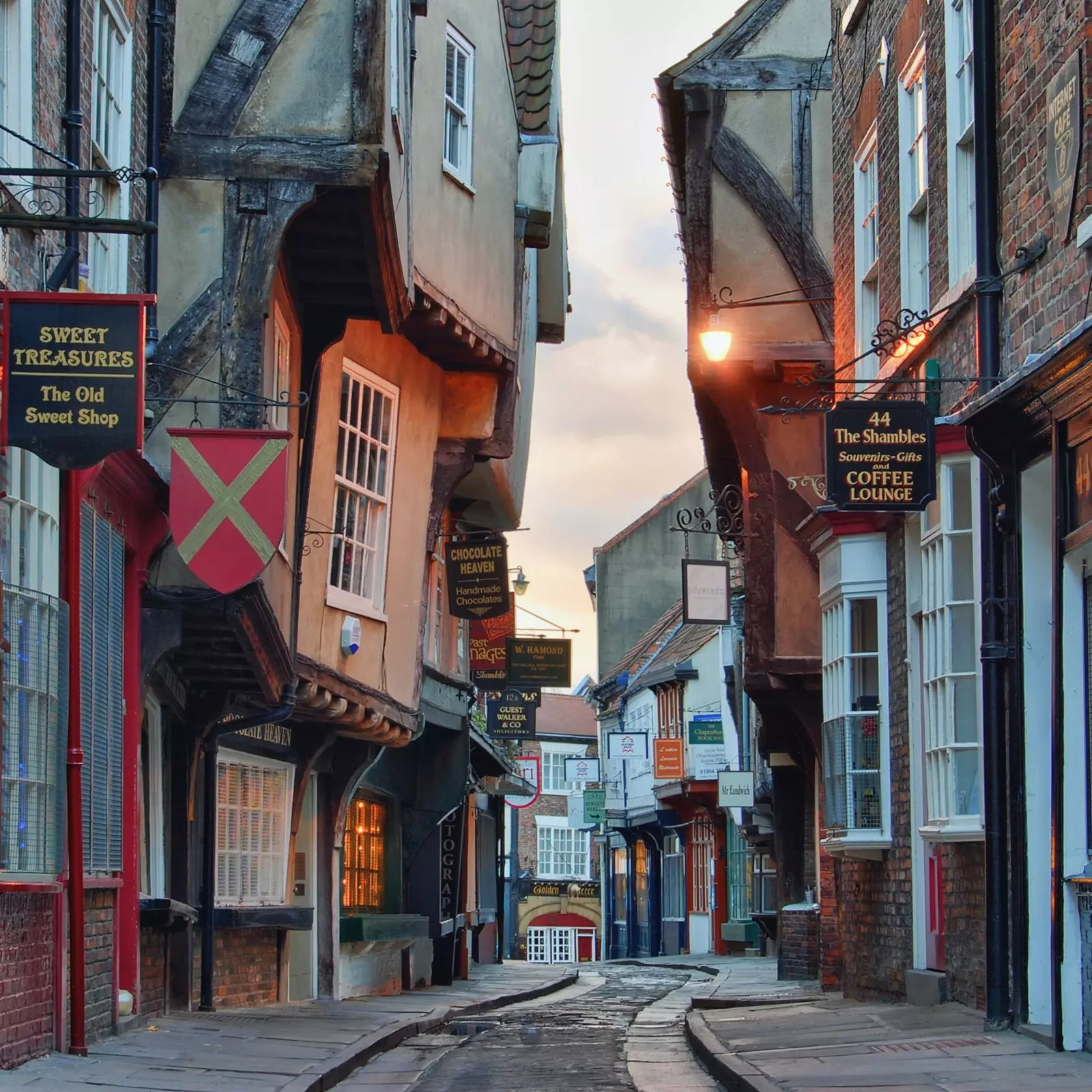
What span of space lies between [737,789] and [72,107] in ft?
88.0

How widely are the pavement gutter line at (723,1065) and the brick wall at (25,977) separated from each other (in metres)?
3.76

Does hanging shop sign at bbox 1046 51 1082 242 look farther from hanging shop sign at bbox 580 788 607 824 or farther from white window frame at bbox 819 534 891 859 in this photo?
hanging shop sign at bbox 580 788 607 824

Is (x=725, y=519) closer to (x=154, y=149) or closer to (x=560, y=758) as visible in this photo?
(x=154, y=149)

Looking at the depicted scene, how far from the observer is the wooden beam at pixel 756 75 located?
65.6 feet

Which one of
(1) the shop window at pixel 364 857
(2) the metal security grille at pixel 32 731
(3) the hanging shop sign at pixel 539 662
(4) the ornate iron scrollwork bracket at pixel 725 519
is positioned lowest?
(1) the shop window at pixel 364 857

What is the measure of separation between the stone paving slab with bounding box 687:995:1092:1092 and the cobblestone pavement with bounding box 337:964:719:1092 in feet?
1.31

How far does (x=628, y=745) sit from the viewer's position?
47.2m

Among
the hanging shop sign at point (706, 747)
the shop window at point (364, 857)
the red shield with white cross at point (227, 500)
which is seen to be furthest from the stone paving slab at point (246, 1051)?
the hanging shop sign at point (706, 747)

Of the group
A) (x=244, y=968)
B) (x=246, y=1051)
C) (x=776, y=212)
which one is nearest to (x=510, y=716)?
(x=776, y=212)

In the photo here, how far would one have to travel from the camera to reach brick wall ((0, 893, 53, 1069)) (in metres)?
8.95

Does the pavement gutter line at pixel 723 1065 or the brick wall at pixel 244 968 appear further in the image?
the brick wall at pixel 244 968

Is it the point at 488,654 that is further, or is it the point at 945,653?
the point at 488,654

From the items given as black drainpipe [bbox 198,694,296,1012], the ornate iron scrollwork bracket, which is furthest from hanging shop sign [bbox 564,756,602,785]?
black drainpipe [bbox 198,694,296,1012]

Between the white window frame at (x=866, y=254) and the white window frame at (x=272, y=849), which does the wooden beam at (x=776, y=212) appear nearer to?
the white window frame at (x=866, y=254)
